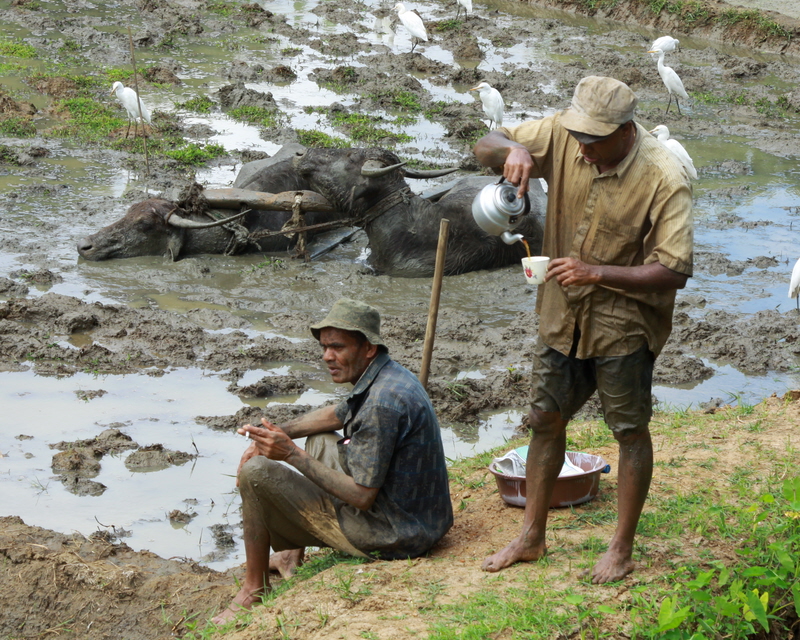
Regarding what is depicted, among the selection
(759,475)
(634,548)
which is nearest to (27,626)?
(634,548)

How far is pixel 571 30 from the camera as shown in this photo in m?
19.2

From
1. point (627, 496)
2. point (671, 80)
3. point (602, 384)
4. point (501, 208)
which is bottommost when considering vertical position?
point (627, 496)

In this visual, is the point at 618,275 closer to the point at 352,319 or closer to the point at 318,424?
the point at 352,319

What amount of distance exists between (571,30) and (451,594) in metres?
17.7

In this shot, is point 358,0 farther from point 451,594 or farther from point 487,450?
point 451,594

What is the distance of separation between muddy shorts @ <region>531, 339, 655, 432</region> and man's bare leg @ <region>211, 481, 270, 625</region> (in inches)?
47.7

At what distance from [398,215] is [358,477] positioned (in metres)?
5.46

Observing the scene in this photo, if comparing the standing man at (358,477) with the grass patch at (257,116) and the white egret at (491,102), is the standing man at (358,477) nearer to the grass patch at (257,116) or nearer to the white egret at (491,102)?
the white egret at (491,102)

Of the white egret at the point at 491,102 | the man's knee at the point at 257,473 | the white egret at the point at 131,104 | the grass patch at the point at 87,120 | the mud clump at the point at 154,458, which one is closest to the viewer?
the man's knee at the point at 257,473

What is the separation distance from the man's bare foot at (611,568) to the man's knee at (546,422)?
0.48 metres

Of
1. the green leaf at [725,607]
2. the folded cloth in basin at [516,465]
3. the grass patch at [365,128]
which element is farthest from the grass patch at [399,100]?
the green leaf at [725,607]

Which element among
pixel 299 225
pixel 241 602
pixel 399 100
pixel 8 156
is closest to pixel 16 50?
pixel 8 156

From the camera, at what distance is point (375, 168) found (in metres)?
8.39

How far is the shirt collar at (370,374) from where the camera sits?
3.61m
